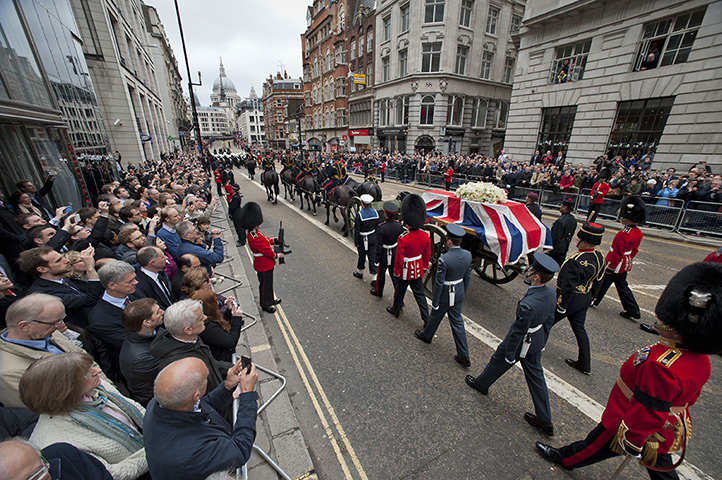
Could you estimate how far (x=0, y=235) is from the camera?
4.17 meters

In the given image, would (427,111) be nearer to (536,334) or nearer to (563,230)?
(563,230)

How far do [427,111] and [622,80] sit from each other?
14.9 meters

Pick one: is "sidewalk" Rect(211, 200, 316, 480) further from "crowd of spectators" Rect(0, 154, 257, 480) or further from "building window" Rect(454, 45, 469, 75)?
"building window" Rect(454, 45, 469, 75)

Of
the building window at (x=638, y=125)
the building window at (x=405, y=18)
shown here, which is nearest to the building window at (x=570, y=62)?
the building window at (x=638, y=125)

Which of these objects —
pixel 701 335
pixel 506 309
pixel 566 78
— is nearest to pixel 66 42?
pixel 506 309

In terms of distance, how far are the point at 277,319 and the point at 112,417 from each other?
3.38m

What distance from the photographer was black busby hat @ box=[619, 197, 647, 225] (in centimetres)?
460

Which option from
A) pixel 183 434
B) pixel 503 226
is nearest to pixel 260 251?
pixel 183 434

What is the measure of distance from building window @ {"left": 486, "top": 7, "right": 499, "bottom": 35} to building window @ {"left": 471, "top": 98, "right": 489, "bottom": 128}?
6058 millimetres

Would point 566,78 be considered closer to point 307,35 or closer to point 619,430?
point 619,430

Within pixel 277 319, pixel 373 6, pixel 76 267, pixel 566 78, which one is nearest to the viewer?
pixel 76 267

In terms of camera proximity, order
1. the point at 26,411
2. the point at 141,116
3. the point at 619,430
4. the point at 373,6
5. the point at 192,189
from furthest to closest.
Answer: the point at 373,6
the point at 141,116
the point at 192,189
the point at 619,430
the point at 26,411

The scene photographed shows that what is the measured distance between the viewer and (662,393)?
1.93m

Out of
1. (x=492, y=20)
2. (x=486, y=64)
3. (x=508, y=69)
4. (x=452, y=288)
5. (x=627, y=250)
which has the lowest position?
(x=452, y=288)
